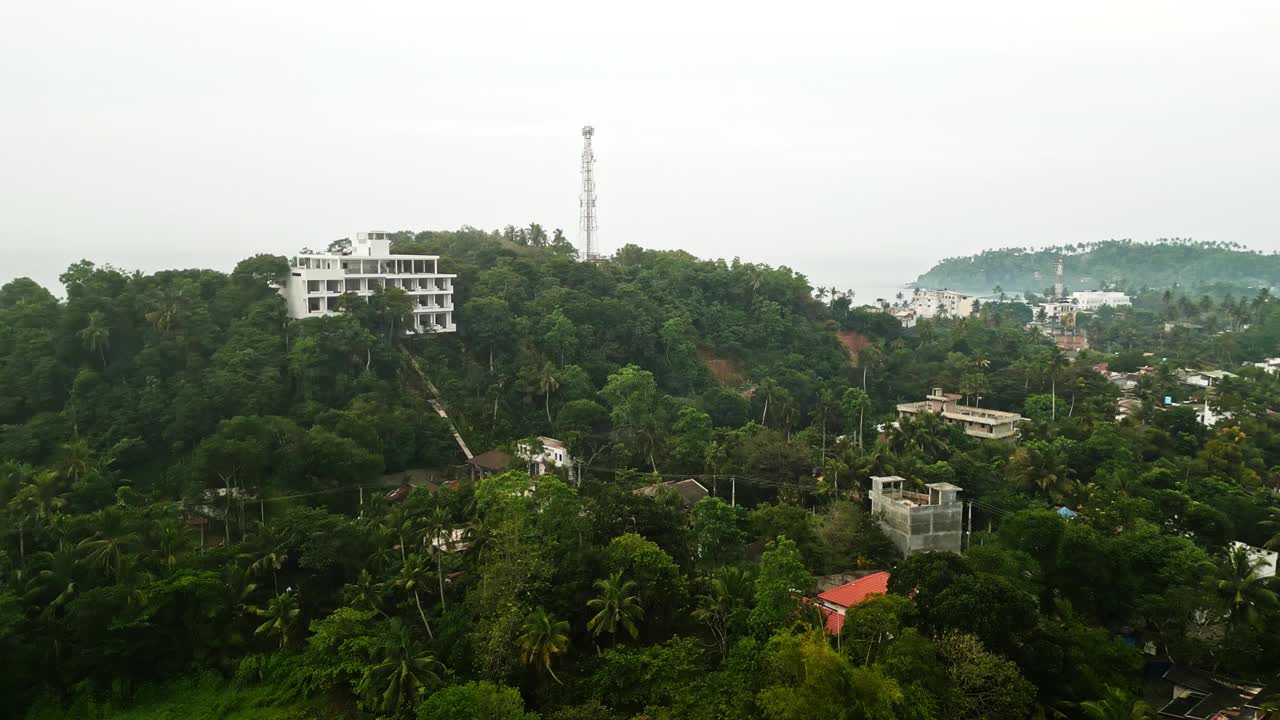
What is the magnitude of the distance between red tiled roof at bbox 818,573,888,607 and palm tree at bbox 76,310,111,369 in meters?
27.2

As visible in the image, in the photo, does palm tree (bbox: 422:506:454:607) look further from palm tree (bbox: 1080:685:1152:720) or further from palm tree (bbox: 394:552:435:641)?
palm tree (bbox: 1080:685:1152:720)

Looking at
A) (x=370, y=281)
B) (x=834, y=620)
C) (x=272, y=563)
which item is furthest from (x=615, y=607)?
(x=370, y=281)

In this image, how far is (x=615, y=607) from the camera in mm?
17734

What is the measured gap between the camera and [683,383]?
42875 millimetres

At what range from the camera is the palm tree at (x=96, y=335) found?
3022 cm

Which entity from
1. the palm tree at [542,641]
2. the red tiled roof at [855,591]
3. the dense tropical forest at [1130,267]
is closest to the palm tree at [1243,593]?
the red tiled roof at [855,591]

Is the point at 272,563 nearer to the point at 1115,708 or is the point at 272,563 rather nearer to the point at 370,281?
the point at 1115,708

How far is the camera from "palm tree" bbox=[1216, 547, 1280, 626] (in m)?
18.4

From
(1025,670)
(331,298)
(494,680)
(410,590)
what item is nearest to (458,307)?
(331,298)

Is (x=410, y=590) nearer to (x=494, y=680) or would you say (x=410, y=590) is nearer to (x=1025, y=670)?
(x=494, y=680)

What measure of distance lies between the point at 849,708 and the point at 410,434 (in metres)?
20.9

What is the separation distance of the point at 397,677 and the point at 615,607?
15.6 ft

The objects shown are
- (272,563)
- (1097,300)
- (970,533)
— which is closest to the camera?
(272,563)

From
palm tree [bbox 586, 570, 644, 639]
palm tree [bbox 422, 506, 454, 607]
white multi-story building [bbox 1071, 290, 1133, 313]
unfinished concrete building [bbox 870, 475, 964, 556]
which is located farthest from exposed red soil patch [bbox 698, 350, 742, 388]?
white multi-story building [bbox 1071, 290, 1133, 313]
